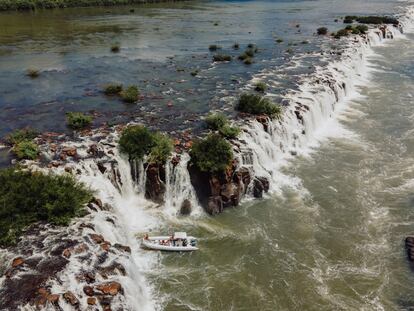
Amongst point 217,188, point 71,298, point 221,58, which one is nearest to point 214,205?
point 217,188

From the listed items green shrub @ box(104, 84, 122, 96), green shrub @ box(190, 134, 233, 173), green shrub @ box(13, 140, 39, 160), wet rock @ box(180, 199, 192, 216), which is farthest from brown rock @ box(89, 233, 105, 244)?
green shrub @ box(104, 84, 122, 96)

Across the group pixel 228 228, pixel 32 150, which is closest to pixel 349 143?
pixel 228 228

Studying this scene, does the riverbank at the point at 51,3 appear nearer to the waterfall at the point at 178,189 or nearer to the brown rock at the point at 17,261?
the waterfall at the point at 178,189

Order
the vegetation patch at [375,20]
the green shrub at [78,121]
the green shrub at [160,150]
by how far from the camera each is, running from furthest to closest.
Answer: the vegetation patch at [375,20]
the green shrub at [78,121]
the green shrub at [160,150]

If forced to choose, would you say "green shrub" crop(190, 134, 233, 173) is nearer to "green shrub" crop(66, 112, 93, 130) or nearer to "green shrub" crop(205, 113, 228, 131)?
"green shrub" crop(205, 113, 228, 131)

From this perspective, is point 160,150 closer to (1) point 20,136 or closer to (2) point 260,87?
(1) point 20,136

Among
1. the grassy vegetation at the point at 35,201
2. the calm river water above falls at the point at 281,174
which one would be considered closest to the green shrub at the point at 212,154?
the calm river water above falls at the point at 281,174
